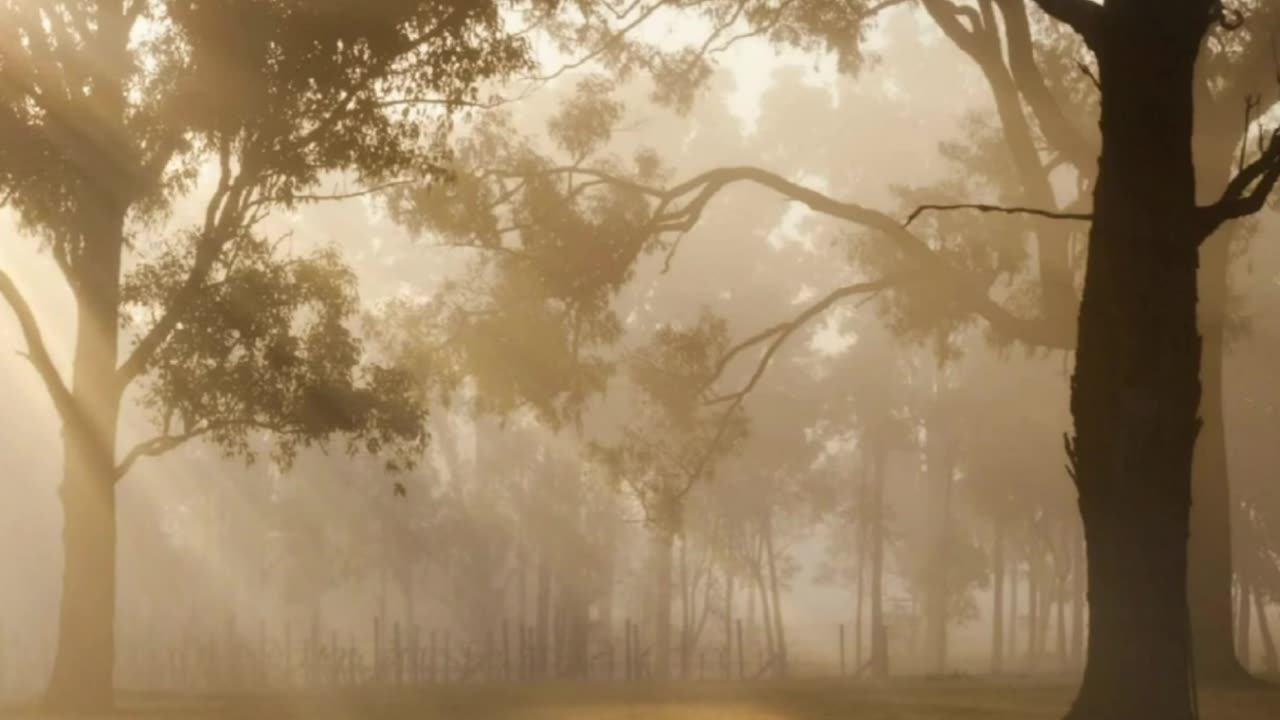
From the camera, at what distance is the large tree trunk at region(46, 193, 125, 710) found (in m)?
24.8

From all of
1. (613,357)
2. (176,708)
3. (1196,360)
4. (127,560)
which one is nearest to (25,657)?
(127,560)

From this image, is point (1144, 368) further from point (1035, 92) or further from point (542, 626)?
point (542, 626)

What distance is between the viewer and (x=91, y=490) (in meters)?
25.0

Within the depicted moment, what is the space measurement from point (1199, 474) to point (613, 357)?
39.1 metres

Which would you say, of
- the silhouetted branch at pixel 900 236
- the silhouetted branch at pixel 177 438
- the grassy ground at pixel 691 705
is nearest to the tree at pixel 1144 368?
the grassy ground at pixel 691 705

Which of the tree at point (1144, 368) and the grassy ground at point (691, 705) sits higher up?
the tree at point (1144, 368)

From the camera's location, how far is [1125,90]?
1300 cm

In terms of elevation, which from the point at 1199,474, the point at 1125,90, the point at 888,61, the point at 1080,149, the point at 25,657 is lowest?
the point at 25,657

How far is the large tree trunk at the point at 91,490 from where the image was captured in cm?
2477

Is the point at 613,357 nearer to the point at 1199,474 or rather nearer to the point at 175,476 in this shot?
the point at 175,476

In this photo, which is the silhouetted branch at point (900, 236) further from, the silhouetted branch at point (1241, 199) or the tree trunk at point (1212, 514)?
the silhouetted branch at point (1241, 199)

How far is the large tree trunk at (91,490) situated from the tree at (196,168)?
0.09ft

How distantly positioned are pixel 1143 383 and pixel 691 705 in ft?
47.6

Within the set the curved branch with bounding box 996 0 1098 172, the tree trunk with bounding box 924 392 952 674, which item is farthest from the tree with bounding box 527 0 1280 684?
the tree trunk with bounding box 924 392 952 674
